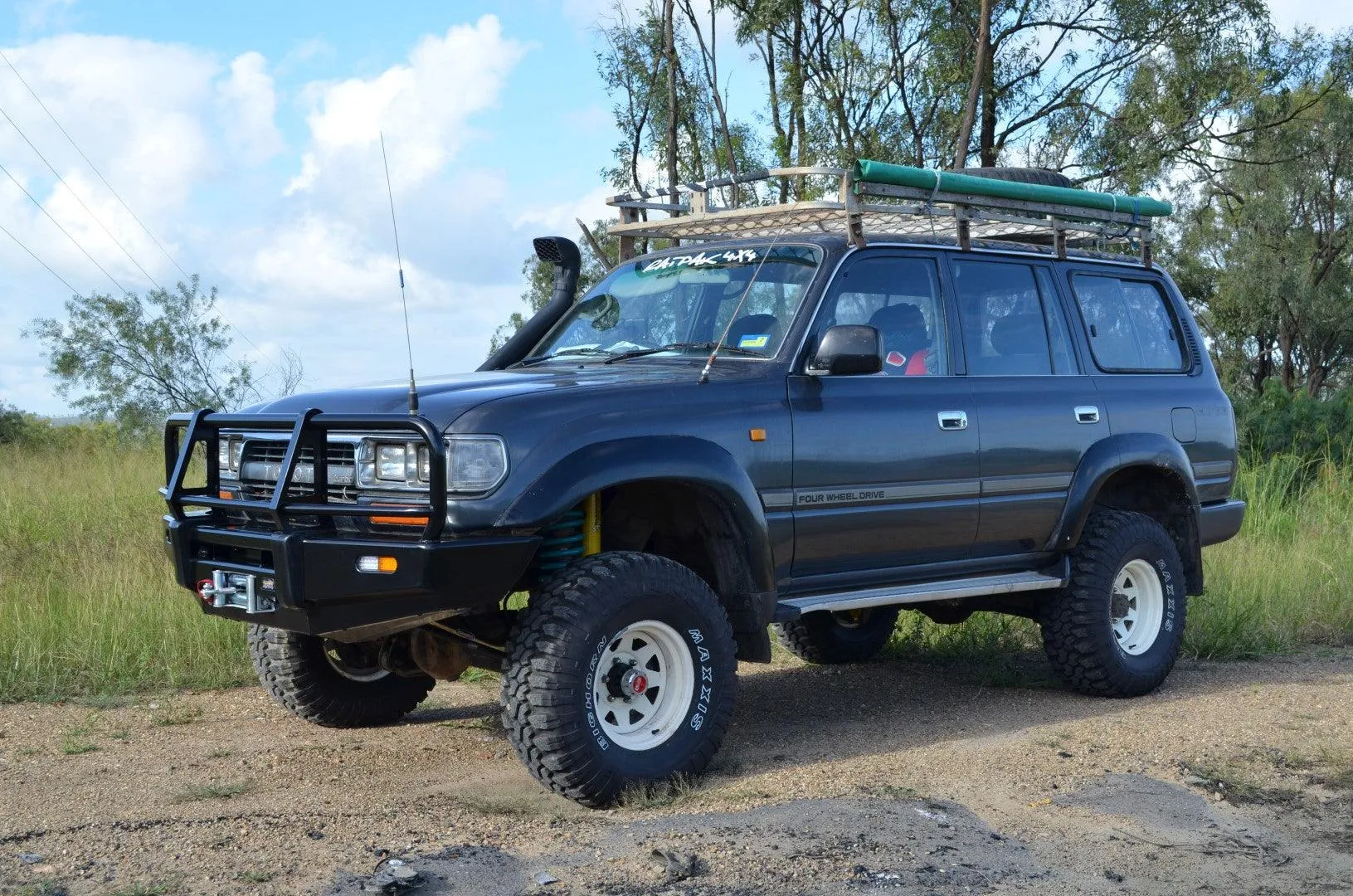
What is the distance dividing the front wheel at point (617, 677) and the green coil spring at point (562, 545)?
215 mm

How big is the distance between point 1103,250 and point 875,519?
246cm

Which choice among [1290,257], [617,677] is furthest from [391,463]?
[1290,257]

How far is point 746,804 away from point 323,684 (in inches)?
82.1

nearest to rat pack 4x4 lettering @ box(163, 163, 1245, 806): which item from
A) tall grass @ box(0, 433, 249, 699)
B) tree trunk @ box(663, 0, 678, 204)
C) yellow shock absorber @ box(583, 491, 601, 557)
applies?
yellow shock absorber @ box(583, 491, 601, 557)

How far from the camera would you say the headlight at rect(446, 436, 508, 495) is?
4547mm

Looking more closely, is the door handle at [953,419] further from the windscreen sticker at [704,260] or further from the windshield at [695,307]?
the windscreen sticker at [704,260]

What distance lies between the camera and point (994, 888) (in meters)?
4.05

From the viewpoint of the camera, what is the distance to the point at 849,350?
530 cm

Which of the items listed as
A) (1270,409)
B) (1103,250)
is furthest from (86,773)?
(1270,409)

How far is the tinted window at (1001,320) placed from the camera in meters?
6.29

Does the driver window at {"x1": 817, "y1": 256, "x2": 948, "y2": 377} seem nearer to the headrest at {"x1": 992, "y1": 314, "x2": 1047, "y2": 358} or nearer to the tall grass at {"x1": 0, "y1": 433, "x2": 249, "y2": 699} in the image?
the headrest at {"x1": 992, "y1": 314, "x2": 1047, "y2": 358}

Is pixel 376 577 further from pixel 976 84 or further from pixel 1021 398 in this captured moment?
pixel 976 84

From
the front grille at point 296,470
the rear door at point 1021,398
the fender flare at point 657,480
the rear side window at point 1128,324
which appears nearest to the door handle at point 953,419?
the rear door at point 1021,398

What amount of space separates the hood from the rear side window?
7.96 feet
